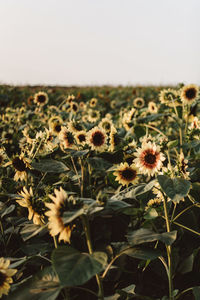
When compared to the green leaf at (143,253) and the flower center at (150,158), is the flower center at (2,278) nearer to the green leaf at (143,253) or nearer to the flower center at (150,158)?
the green leaf at (143,253)

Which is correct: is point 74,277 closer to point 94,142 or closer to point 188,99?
point 94,142

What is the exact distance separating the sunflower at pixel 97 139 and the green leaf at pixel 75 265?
3.86 ft

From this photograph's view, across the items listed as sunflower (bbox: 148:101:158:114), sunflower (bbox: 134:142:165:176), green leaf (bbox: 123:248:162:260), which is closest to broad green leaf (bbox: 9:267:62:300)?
green leaf (bbox: 123:248:162:260)

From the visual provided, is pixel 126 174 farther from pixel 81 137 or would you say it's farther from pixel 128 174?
pixel 81 137

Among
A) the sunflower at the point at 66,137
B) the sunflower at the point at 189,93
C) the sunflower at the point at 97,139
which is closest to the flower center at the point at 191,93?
the sunflower at the point at 189,93

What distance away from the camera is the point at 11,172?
2414 millimetres

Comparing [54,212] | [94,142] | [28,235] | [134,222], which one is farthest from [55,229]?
[94,142]

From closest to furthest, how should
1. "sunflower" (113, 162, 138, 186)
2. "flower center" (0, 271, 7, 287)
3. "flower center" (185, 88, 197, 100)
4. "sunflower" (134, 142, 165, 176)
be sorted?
1. "flower center" (0, 271, 7, 287)
2. "sunflower" (134, 142, 165, 176)
3. "sunflower" (113, 162, 138, 186)
4. "flower center" (185, 88, 197, 100)

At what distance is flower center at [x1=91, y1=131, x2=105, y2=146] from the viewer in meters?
2.22

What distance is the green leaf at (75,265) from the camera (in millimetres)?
920

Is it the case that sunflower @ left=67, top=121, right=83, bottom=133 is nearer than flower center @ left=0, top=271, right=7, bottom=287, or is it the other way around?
flower center @ left=0, top=271, right=7, bottom=287

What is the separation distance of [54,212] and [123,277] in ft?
3.27

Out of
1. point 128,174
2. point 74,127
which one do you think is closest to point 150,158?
point 128,174

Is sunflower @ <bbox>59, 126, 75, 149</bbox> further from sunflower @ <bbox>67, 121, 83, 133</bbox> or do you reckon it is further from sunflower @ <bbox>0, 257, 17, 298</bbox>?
sunflower @ <bbox>0, 257, 17, 298</bbox>
